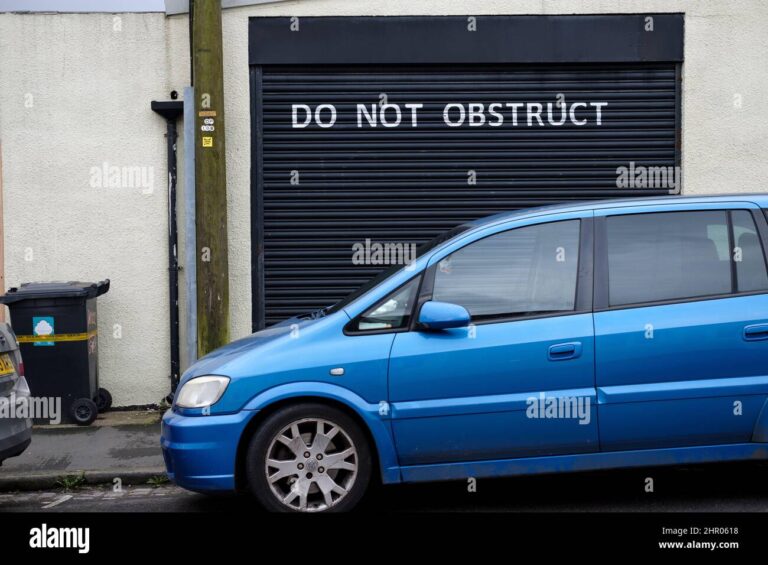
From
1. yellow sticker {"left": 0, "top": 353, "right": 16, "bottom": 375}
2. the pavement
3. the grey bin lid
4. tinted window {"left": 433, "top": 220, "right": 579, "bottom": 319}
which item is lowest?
the pavement

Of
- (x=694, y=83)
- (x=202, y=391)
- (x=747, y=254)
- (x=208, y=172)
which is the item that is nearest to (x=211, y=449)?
(x=202, y=391)

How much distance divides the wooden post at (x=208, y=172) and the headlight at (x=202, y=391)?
9.69 feet

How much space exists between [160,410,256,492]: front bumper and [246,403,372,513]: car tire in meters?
0.11

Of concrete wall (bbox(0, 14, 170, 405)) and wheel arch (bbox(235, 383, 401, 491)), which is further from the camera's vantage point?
concrete wall (bbox(0, 14, 170, 405))

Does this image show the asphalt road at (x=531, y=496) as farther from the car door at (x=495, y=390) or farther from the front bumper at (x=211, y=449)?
the front bumper at (x=211, y=449)

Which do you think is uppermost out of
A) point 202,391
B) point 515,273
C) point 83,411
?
point 515,273

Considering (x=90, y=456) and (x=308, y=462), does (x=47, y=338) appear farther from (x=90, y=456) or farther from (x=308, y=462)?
(x=308, y=462)

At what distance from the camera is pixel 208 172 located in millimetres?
8812

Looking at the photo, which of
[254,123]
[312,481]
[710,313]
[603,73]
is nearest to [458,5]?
[603,73]

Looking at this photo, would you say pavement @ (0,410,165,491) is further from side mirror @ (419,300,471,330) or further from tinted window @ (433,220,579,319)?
tinted window @ (433,220,579,319)

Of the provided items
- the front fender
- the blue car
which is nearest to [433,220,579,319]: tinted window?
the blue car

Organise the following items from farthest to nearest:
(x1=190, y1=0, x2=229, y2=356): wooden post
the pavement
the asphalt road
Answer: (x1=190, y1=0, x2=229, y2=356): wooden post → the pavement → the asphalt road

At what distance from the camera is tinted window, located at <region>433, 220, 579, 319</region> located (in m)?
5.88

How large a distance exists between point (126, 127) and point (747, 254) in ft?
19.9
